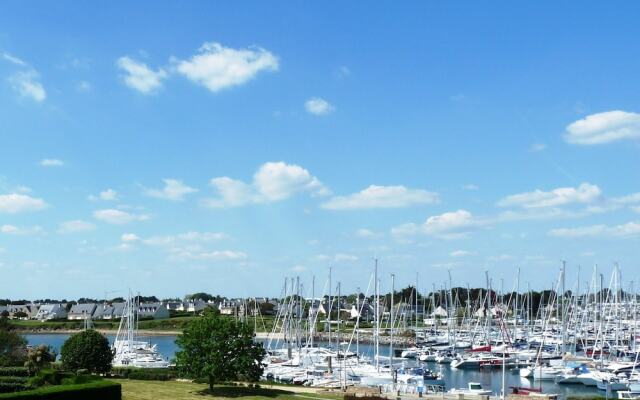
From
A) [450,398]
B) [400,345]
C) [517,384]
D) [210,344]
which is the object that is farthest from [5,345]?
[400,345]

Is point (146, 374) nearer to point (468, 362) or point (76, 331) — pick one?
point (468, 362)

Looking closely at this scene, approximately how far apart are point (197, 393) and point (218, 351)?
3225 millimetres

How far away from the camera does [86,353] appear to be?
55.0 metres

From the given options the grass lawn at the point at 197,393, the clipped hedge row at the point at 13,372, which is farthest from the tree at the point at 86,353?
the clipped hedge row at the point at 13,372

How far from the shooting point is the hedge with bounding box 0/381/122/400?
3482 centimetres

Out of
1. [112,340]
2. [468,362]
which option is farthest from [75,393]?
[112,340]

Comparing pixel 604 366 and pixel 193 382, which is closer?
pixel 193 382

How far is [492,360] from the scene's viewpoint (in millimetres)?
93125

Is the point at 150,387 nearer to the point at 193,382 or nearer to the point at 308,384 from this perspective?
the point at 193,382

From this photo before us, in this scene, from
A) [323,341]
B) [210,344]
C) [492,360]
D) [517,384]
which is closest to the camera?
[210,344]

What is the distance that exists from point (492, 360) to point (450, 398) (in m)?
44.2

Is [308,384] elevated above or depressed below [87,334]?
below

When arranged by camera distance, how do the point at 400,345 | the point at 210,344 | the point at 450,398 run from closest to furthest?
the point at 210,344 < the point at 450,398 < the point at 400,345

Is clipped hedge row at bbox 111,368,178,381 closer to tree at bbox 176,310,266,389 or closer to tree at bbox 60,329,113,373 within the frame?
tree at bbox 60,329,113,373
